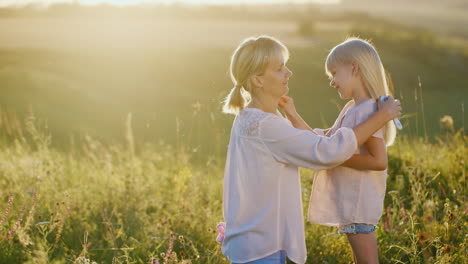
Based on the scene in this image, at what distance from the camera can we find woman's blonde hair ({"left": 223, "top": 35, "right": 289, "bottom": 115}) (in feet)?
9.21

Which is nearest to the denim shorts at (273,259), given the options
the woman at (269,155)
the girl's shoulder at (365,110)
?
the woman at (269,155)

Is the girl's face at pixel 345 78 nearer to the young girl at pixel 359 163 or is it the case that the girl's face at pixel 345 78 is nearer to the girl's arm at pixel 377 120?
the young girl at pixel 359 163

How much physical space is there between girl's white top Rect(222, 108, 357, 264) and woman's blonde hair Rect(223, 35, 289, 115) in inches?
4.7

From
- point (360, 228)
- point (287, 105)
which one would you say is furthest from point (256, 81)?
point (360, 228)

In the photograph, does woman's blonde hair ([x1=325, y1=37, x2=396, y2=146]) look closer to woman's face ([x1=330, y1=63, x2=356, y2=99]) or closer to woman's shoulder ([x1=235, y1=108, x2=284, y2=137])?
woman's face ([x1=330, y1=63, x2=356, y2=99])

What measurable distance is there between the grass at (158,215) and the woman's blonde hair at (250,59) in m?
1.14

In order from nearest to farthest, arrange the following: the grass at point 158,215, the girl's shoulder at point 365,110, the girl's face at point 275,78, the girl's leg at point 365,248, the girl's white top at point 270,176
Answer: the girl's white top at point 270,176
the girl's face at point 275,78
the girl's shoulder at point 365,110
the girl's leg at point 365,248
the grass at point 158,215

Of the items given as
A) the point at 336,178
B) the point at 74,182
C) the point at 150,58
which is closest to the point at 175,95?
the point at 150,58

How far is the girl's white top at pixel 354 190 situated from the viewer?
2.99 meters

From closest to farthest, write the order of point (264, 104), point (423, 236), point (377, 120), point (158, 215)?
point (377, 120) → point (264, 104) → point (423, 236) → point (158, 215)

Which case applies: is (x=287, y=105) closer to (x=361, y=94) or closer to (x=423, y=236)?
(x=361, y=94)

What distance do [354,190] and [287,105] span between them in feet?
1.96

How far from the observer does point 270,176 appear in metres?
2.79

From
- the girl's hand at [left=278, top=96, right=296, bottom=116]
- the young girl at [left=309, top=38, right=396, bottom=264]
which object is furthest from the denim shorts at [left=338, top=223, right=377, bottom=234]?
the girl's hand at [left=278, top=96, right=296, bottom=116]
